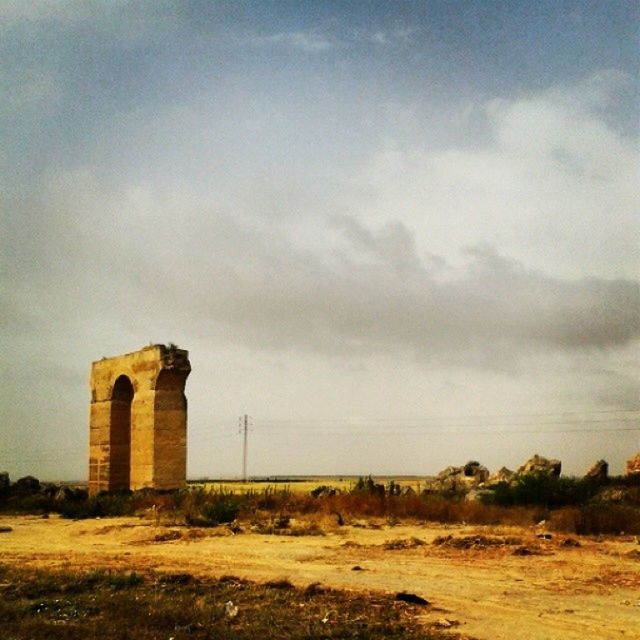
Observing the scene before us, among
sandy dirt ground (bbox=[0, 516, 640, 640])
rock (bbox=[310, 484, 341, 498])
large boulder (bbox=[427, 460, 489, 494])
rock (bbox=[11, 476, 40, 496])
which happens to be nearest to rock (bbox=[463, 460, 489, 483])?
large boulder (bbox=[427, 460, 489, 494])

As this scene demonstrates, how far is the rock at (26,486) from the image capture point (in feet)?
73.2

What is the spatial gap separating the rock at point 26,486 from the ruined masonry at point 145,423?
11.2 ft

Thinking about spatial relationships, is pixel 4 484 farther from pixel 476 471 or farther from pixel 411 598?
pixel 411 598

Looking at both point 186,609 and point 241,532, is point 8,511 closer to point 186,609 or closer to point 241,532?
point 241,532

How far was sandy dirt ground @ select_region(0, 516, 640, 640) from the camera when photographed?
19.6 ft

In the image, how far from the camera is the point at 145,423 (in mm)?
18547

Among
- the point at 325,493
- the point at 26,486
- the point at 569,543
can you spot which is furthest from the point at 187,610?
the point at 26,486

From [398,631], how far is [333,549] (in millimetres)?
4975

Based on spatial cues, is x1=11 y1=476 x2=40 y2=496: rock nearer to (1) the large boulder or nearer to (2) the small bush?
(2) the small bush

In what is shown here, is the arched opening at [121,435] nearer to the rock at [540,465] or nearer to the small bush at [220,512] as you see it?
the small bush at [220,512]

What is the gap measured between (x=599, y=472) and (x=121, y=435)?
525 inches

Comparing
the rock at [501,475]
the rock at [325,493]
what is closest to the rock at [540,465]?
the rock at [501,475]

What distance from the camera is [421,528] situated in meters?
13.0

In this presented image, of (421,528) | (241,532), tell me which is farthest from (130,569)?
(421,528)
